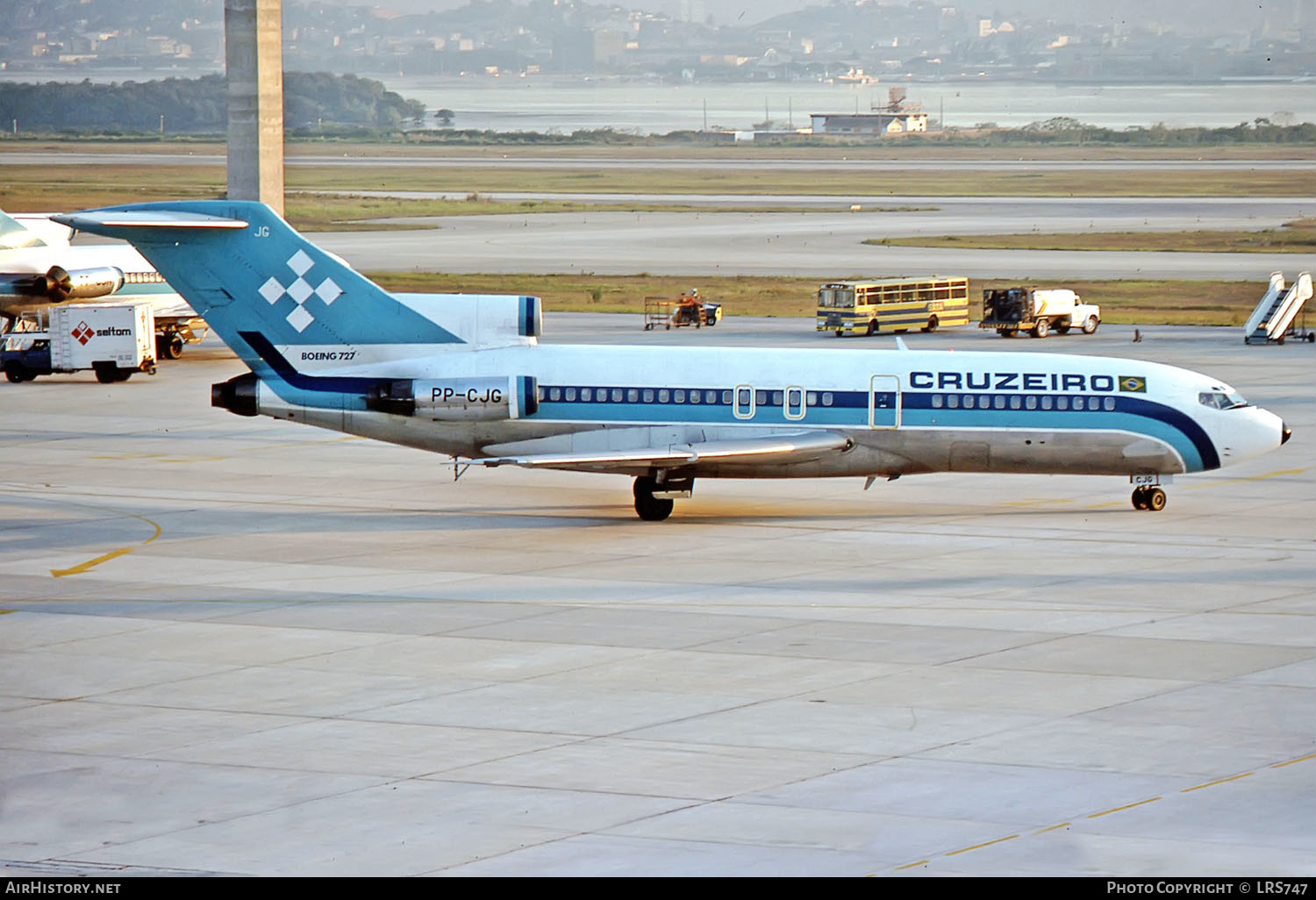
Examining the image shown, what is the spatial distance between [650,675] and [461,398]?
43.4 feet

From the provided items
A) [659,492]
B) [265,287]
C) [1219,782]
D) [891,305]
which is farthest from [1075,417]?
[891,305]

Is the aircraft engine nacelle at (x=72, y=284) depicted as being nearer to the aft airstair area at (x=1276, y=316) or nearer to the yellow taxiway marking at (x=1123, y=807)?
the aft airstair area at (x=1276, y=316)

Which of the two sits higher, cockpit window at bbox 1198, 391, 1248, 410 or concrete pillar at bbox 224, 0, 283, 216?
concrete pillar at bbox 224, 0, 283, 216

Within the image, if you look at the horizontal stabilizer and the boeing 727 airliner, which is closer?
the horizontal stabilizer

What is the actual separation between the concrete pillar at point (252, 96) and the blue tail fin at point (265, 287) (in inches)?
1255

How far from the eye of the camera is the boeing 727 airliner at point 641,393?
37.8 m

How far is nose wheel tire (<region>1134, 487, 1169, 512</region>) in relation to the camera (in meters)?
39.6

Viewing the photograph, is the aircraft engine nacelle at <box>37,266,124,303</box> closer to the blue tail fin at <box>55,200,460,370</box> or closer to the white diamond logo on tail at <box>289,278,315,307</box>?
the blue tail fin at <box>55,200,460,370</box>

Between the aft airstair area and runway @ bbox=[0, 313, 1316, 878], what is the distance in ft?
95.2

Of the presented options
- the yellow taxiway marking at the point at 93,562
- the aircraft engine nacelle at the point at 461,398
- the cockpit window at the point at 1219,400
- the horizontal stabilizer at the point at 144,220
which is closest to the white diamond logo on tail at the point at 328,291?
the horizontal stabilizer at the point at 144,220

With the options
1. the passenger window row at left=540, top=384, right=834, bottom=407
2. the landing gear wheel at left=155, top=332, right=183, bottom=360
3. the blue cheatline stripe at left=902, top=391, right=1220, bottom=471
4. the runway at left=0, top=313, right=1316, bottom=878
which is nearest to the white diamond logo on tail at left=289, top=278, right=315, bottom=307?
the runway at left=0, top=313, right=1316, bottom=878

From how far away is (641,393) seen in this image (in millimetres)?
38000

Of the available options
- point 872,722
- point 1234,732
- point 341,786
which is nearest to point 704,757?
point 872,722

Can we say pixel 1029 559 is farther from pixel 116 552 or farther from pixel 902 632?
pixel 116 552
